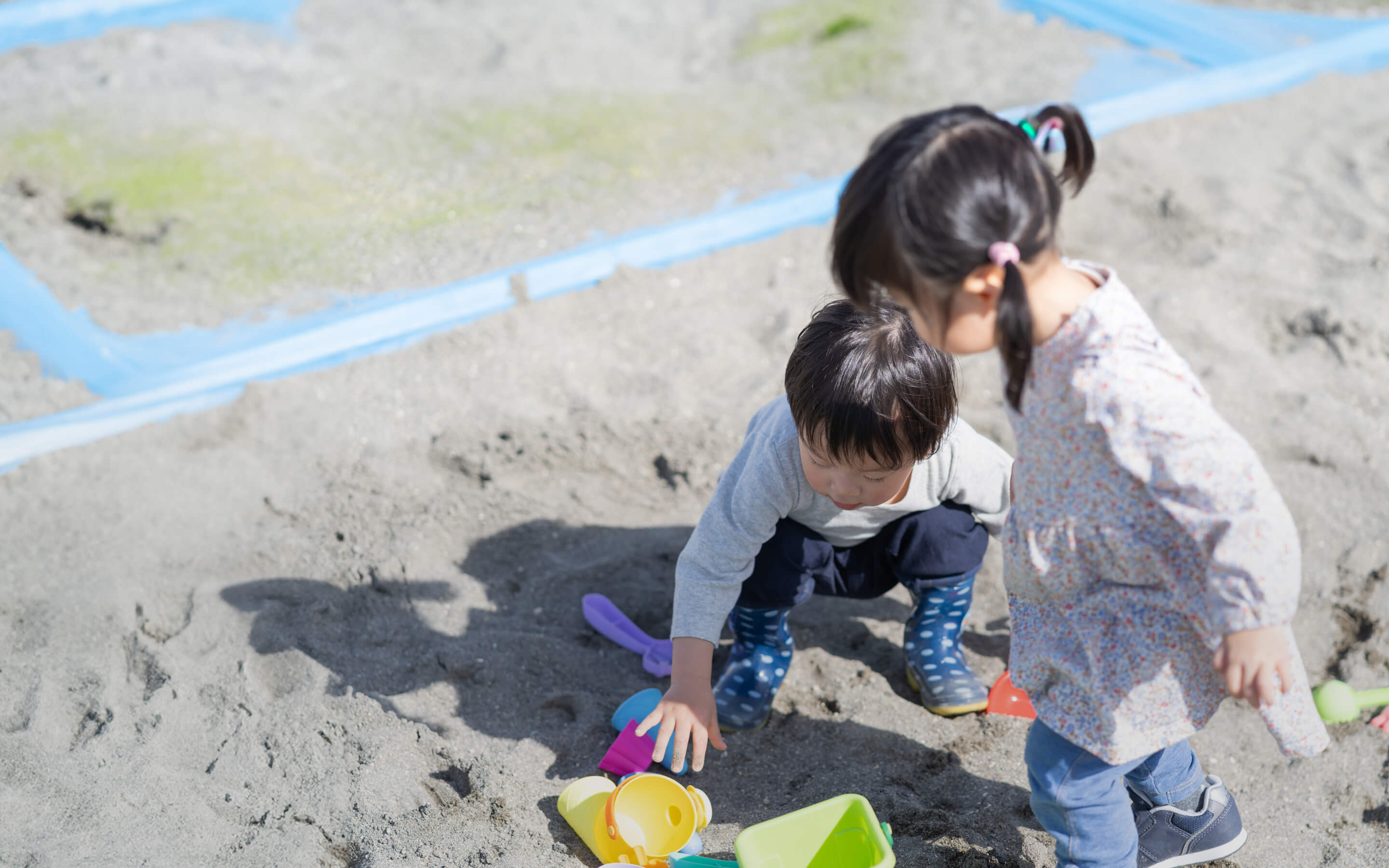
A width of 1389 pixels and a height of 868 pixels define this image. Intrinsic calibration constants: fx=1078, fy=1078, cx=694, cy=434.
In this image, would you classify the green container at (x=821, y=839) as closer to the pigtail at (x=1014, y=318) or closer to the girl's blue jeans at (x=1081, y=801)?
the girl's blue jeans at (x=1081, y=801)

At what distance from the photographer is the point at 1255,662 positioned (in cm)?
108

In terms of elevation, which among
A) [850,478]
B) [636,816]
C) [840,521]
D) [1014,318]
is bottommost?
[636,816]

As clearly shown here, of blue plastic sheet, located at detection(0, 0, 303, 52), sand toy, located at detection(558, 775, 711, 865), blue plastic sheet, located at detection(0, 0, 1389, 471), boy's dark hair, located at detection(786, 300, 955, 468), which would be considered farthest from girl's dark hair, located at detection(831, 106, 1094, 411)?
blue plastic sheet, located at detection(0, 0, 303, 52)

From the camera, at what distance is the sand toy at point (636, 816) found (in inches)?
59.7

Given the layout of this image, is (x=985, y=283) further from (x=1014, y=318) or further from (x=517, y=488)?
(x=517, y=488)

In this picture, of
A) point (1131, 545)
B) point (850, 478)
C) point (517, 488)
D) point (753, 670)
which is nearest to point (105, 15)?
point (517, 488)

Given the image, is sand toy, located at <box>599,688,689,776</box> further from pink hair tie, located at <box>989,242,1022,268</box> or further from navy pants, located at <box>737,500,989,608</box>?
pink hair tie, located at <box>989,242,1022,268</box>

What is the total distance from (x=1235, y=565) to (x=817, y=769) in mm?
865

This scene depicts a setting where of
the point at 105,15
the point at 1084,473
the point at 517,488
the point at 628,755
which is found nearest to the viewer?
the point at 1084,473

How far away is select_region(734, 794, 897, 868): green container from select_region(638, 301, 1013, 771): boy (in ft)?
0.51

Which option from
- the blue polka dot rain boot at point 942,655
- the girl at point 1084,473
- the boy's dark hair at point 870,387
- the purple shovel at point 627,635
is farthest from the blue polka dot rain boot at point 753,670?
the girl at point 1084,473

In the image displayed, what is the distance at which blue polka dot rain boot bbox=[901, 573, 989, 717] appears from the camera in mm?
1843

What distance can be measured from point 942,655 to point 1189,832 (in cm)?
46

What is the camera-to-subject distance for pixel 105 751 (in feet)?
5.38
